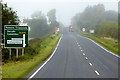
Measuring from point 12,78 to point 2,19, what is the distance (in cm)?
1273

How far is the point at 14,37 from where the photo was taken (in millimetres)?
22406

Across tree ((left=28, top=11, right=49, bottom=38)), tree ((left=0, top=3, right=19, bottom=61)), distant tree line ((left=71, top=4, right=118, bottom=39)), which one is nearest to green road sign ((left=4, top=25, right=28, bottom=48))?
tree ((left=0, top=3, right=19, bottom=61))

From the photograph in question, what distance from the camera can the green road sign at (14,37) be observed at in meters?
22.2

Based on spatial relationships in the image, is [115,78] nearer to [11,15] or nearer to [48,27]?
[11,15]

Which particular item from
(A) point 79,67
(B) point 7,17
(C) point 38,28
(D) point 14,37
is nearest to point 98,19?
(C) point 38,28

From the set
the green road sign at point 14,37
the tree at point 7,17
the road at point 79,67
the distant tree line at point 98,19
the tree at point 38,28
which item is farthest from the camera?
the tree at point 38,28

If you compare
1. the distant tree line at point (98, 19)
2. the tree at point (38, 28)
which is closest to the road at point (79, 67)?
the distant tree line at point (98, 19)

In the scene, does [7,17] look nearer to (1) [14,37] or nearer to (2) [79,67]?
(1) [14,37]

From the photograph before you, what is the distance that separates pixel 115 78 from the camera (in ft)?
46.6

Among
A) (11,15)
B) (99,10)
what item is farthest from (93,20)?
(11,15)

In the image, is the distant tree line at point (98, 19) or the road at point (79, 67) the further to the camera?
the distant tree line at point (98, 19)

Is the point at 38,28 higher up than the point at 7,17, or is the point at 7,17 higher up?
the point at 38,28

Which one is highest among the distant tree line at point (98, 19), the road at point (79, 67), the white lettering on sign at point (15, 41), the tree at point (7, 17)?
the distant tree line at point (98, 19)

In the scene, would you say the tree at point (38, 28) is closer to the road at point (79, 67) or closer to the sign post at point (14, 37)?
the road at point (79, 67)
